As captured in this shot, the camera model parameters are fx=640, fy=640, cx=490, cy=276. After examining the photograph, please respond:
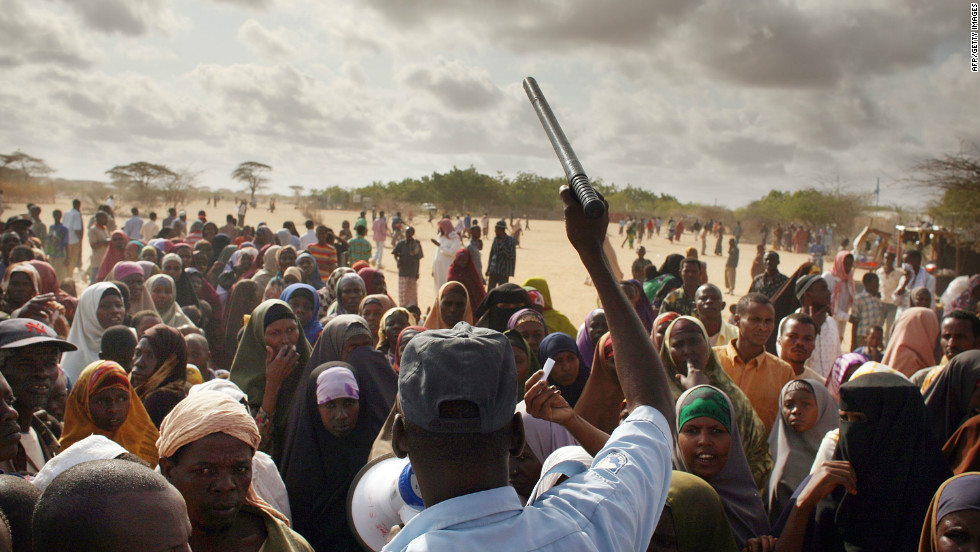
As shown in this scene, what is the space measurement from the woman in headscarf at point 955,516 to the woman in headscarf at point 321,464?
2469 millimetres

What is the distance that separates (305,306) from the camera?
5.64 m

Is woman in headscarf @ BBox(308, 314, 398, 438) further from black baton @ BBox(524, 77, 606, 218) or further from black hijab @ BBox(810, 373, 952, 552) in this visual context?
black baton @ BBox(524, 77, 606, 218)

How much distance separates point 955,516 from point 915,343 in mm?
3644

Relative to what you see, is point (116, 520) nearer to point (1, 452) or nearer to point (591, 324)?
point (1, 452)


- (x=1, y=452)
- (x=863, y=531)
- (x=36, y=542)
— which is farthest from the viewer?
(x=863, y=531)

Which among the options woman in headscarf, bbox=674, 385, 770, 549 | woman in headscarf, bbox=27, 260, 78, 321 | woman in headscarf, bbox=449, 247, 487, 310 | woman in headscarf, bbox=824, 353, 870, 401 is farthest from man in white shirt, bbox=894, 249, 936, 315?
woman in headscarf, bbox=27, 260, 78, 321

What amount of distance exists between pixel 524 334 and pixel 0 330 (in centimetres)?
318

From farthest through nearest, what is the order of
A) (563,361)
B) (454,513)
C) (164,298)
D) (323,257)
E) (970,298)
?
(323,257)
(970,298)
(164,298)
(563,361)
(454,513)

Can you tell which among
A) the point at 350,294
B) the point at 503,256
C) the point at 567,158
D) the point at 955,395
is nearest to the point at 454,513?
the point at 567,158

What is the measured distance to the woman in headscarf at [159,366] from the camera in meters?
3.76

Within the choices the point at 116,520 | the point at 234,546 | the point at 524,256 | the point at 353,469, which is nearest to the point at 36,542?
the point at 116,520

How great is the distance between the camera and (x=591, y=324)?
519 centimetres

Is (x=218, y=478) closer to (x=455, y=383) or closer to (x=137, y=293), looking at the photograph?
(x=455, y=383)

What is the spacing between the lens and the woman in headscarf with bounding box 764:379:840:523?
3326 mm
